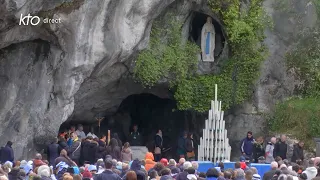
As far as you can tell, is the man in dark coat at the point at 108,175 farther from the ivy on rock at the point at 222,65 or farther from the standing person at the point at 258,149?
the ivy on rock at the point at 222,65

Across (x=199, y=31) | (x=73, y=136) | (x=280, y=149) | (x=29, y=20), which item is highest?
(x=199, y=31)

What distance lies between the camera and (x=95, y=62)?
3159cm

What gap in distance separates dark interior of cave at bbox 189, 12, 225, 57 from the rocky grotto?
Result: 35 millimetres

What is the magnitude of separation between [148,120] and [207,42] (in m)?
5.36

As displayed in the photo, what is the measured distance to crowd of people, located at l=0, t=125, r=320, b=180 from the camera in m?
21.1

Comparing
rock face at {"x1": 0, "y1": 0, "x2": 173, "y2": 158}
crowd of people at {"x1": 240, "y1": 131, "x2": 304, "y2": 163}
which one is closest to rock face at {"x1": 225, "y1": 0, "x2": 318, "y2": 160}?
crowd of people at {"x1": 240, "y1": 131, "x2": 304, "y2": 163}

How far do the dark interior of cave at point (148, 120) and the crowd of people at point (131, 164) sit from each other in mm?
1547

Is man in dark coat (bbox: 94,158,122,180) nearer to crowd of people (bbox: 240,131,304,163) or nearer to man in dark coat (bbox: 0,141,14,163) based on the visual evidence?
man in dark coat (bbox: 0,141,14,163)

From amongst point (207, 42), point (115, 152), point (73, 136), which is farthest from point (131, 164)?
point (207, 42)

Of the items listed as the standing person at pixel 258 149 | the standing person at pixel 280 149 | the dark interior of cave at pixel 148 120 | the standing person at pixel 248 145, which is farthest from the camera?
the dark interior of cave at pixel 148 120

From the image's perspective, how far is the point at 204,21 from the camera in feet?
120

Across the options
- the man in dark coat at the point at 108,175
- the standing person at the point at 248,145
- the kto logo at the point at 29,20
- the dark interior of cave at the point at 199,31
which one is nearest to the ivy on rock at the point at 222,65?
the dark interior of cave at the point at 199,31

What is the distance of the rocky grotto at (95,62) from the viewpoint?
3016 cm

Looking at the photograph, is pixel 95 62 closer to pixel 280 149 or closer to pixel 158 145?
pixel 158 145
